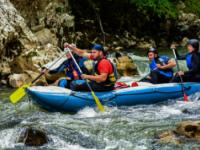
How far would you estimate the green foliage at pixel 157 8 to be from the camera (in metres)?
22.7

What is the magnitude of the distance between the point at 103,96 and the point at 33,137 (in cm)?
240

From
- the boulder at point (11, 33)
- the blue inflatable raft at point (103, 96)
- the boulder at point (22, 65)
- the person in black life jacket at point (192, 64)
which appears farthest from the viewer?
the boulder at point (11, 33)

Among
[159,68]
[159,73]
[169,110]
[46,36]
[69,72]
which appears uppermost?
[46,36]

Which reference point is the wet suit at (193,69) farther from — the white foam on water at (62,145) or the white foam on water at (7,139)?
the white foam on water at (7,139)

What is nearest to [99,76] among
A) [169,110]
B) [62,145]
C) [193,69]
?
[169,110]

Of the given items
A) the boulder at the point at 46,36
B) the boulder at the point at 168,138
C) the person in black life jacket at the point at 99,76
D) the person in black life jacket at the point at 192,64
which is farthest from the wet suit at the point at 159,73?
the boulder at the point at 46,36

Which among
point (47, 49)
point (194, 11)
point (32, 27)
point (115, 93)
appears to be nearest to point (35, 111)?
point (115, 93)

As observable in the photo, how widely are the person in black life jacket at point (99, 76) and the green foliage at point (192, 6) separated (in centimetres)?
1746

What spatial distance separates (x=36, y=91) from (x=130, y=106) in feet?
5.76

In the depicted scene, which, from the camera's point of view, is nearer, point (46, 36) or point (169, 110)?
point (169, 110)

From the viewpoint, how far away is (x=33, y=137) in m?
6.20

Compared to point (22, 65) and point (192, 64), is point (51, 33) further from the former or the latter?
point (192, 64)

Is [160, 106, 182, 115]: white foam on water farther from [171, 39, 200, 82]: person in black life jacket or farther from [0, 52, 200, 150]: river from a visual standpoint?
[171, 39, 200, 82]: person in black life jacket

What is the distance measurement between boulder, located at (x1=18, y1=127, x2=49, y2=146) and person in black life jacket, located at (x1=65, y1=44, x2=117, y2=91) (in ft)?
6.84
